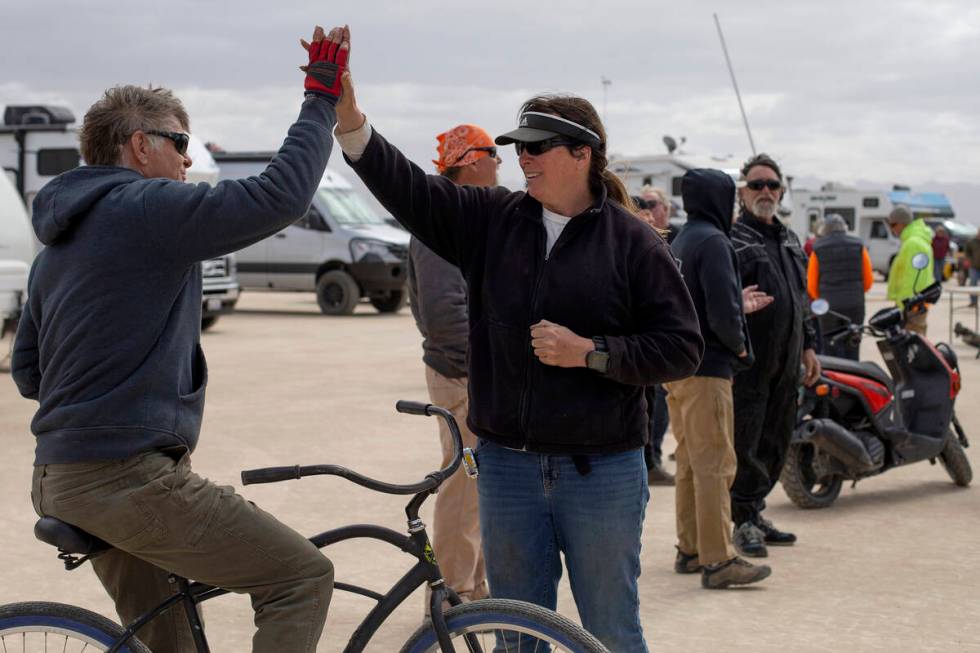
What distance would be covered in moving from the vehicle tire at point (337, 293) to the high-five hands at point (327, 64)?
65.3 ft

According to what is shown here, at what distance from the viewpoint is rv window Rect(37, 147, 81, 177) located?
66.2ft

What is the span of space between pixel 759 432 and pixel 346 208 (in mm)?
17659

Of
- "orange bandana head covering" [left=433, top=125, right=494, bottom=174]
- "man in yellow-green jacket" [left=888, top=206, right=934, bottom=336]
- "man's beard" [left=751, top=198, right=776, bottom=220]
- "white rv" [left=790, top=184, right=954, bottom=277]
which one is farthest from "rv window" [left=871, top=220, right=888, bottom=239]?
"orange bandana head covering" [left=433, top=125, right=494, bottom=174]

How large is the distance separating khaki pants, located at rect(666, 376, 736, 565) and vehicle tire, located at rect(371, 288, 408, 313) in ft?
58.4

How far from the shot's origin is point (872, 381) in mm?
8031

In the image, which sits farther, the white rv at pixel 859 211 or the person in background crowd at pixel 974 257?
the white rv at pixel 859 211

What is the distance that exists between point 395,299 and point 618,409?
67.1 feet

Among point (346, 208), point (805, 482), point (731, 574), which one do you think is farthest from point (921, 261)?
point (346, 208)

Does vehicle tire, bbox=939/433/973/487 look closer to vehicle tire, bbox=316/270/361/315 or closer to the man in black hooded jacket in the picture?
the man in black hooded jacket

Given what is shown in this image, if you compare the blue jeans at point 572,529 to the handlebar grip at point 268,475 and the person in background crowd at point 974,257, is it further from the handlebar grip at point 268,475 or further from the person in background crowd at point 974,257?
the person in background crowd at point 974,257

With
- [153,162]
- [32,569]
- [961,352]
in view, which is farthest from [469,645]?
[961,352]

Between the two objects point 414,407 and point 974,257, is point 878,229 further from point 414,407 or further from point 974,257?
point 414,407

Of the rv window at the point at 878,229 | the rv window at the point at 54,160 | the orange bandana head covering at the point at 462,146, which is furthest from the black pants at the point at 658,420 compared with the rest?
the rv window at the point at 878,229

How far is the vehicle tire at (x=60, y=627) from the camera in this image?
10.2 feet
